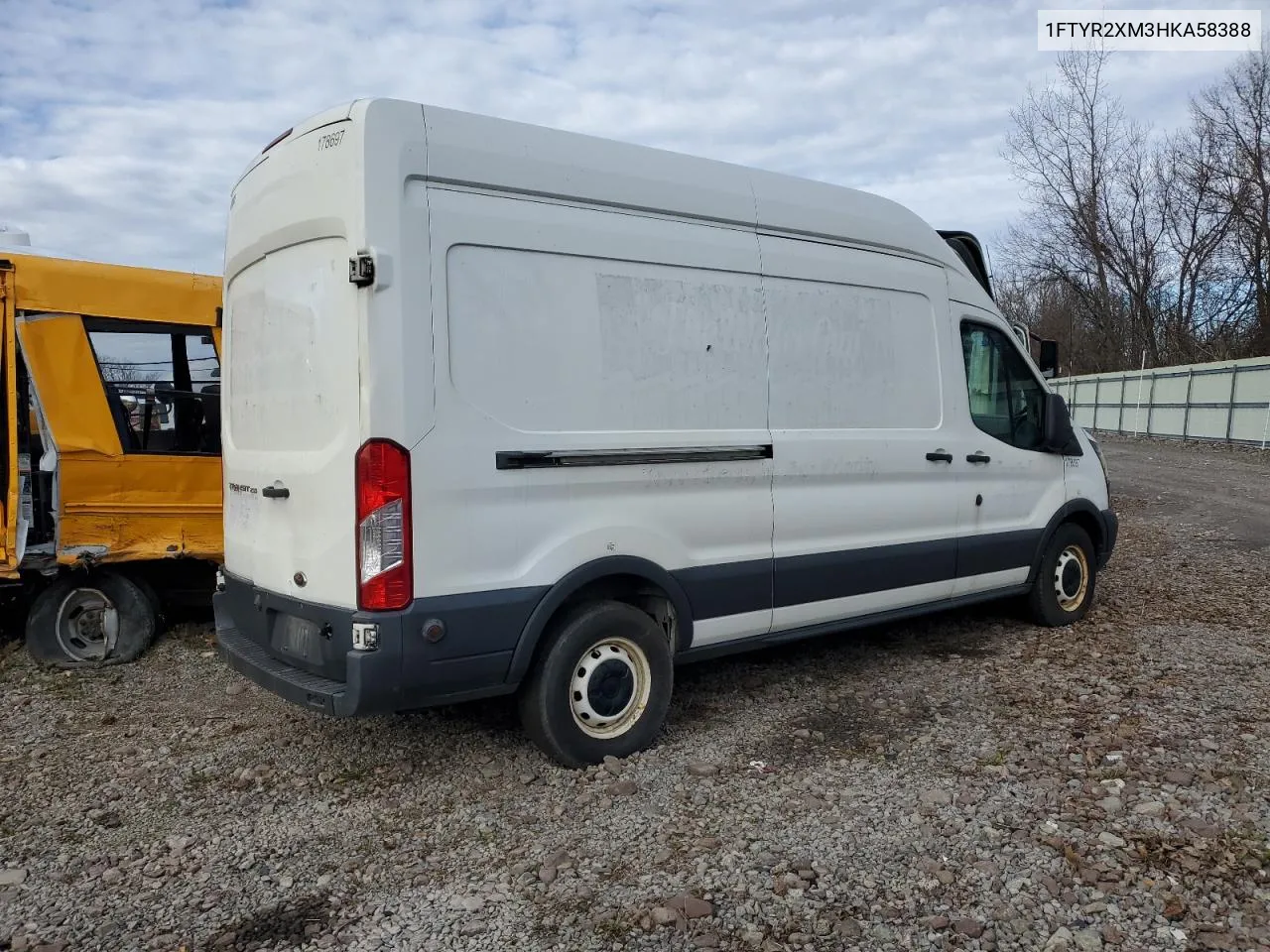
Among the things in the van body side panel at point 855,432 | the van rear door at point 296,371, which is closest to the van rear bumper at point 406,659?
the van rear door at point 296,371

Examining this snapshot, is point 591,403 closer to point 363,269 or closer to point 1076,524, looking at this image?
point 363,269

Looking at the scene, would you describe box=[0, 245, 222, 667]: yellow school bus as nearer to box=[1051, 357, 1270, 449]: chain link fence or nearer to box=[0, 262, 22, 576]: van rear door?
box=[0, 262, 22, 576]: van rear door

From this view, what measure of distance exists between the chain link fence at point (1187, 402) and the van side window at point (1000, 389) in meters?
14.5

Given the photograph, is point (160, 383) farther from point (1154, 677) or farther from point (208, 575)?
point (1154, 677)

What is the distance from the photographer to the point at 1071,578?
633 cm

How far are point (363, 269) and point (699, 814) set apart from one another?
2.44 meters

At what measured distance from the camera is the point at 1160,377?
85.3ft

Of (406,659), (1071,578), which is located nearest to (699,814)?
(406,659)

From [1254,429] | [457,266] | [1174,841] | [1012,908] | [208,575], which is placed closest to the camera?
[1012,908]

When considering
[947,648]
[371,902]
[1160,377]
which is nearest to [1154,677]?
[947,648]

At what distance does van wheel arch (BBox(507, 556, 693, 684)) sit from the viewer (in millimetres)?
3771

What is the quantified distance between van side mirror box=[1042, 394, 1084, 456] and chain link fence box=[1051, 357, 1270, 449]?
46.9 ft

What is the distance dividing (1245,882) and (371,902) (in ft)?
9.42

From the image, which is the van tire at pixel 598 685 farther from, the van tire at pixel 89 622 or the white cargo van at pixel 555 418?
the van tire at pixel 89 622
